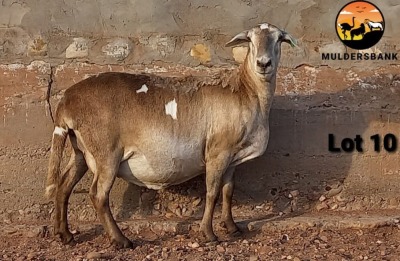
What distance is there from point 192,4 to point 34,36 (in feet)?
4.95

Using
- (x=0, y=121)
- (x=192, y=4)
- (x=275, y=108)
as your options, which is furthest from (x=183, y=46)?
(x=0, y=121)

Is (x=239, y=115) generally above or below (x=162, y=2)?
below

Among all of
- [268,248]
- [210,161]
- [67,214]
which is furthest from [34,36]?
[268,248]

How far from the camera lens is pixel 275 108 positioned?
7.07 meters

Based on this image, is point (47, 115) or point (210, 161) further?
point (47, 115)

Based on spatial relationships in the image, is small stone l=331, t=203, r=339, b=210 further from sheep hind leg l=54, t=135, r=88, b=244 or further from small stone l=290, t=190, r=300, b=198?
sheep hind leg l=54, t=135, r=88, b=244

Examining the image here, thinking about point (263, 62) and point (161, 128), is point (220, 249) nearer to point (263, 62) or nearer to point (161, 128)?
point (161, 128)

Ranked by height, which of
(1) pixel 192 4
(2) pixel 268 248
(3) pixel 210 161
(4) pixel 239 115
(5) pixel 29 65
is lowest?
(2) pixel 268 248

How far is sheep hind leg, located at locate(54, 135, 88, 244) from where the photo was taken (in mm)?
6363

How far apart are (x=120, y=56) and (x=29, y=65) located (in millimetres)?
845

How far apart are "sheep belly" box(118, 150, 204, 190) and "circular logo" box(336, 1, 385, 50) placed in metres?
2.06

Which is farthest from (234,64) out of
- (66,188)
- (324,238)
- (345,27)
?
(66,188)

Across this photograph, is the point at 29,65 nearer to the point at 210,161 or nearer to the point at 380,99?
the point at 210,161

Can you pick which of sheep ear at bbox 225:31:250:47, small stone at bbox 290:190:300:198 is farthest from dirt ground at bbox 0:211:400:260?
sheep ear at bbox 225:31:250:47
